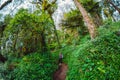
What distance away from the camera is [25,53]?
12.2 meters

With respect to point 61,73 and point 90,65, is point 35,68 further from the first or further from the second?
point 90,65

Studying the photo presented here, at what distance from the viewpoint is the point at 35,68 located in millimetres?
10289

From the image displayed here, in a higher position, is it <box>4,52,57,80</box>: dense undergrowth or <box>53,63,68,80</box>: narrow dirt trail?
<box>4,52,57,80</box>: dense undergrowth

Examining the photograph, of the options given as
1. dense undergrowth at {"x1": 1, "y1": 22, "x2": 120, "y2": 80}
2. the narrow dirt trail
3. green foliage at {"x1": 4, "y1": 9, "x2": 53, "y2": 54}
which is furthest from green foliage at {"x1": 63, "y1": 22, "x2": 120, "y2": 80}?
green foliage at {"x1": 4, "y1": 9, "x2": 53, "y2": 54}

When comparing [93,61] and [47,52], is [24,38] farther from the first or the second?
[93,61]

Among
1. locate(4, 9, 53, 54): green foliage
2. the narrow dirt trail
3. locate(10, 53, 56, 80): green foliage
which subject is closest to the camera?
locate(10, 53, 56, 80): green foliage

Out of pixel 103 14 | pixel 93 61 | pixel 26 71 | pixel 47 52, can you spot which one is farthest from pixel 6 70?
pixel 103 14

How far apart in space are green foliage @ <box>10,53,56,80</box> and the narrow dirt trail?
350mm

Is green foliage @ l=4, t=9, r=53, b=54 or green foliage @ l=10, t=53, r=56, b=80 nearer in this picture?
A: green foliage @ l=10, t=53, r=56, b=80

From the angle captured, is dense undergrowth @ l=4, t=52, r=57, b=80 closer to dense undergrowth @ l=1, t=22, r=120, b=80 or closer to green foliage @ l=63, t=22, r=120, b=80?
dense undergrowth @ l=1, t=22, r=120, b=80

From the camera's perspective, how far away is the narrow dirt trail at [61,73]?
1046 centimetres

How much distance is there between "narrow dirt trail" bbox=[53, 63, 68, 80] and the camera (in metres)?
10.5

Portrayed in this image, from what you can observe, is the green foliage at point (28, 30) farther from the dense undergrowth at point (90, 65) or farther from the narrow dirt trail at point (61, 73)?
the narrow dirt trail at point (61, 73)

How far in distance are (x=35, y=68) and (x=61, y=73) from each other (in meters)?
1.81
